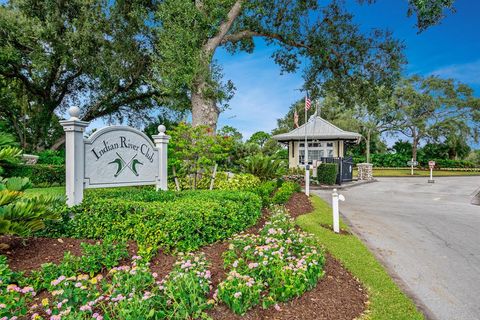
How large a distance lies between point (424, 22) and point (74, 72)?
1823 cm

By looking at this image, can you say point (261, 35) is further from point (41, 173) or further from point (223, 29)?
point (41, 173)

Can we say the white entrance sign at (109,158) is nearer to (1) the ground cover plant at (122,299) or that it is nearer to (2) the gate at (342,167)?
(1) the ground cover plant at (122,299)

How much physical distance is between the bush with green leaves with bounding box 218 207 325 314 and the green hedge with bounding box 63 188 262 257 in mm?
496

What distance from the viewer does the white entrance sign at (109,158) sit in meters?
5.06

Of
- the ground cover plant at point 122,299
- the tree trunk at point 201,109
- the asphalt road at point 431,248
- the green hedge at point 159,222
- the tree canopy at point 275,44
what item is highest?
the tree canopy at point 275,44

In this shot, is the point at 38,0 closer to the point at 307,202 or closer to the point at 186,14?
the point at 186,14

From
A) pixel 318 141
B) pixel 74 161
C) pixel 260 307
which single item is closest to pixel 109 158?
pixel 74 161

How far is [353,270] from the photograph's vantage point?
160 inches

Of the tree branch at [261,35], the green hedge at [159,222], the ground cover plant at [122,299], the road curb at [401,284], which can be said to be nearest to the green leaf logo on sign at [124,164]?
the green hedge at [159,222]

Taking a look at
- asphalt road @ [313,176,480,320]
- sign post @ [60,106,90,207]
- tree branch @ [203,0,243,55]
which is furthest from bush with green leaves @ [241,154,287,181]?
sign post @ [60,106,90,207]

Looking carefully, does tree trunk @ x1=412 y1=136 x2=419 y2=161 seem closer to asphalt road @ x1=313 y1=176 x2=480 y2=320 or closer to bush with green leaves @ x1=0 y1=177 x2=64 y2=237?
asphalt road @ x1=313 y1=176 x2=480 y2=320

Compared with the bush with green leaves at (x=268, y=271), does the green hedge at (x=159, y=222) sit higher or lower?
higher

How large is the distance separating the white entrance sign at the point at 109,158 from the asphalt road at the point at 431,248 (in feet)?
15.1

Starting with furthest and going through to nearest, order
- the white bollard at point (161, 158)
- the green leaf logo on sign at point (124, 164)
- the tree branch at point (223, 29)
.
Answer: the tree branch at point (223, 29)
the white bollard at point (161, 158)
the green leaf logo on sign at point (124, 164)
